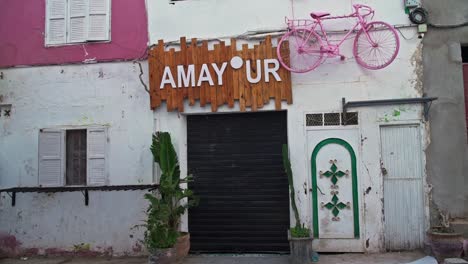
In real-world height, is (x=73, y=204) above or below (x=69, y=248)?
above

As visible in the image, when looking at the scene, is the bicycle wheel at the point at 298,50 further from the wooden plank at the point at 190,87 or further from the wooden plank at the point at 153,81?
the wooden plank at the point at 153,81

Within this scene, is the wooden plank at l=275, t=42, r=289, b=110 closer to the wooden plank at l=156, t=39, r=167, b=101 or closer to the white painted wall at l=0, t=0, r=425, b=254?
the white painted wall at l=0, t=0, r=425, b=254

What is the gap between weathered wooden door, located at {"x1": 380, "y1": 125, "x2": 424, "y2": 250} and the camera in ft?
25.5

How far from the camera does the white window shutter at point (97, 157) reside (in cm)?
862

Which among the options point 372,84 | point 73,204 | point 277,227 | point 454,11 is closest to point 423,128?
point 372,84

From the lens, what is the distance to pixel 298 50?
8.01 m

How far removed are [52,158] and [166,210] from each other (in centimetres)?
297

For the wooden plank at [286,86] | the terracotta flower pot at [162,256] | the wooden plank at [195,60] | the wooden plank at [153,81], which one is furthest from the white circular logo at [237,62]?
the terracotta flower pot at [162,256]

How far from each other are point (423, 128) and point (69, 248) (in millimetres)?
7285

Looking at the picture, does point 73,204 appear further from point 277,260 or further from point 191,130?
point 277,260

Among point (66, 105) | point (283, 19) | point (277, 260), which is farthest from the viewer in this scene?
point (66, 105)

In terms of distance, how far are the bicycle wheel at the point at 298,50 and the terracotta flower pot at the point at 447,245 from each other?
3698mm

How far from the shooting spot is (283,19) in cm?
830

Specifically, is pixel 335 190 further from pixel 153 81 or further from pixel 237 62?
pixel 153 81
